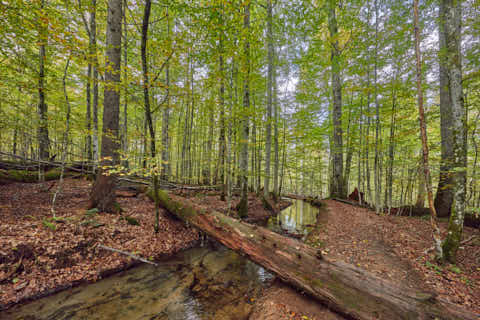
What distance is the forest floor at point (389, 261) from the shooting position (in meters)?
3.20

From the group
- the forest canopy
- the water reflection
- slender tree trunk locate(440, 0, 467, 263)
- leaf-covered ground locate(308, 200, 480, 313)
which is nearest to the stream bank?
leaf-covered ground locate(308, 200, 480, 313)

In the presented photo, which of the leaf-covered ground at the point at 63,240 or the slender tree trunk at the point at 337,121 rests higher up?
the slender tree trunk at the point at 337,121

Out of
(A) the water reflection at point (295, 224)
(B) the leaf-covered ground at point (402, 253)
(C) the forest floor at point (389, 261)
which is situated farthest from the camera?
(A) the water reflection at point (295, 224)

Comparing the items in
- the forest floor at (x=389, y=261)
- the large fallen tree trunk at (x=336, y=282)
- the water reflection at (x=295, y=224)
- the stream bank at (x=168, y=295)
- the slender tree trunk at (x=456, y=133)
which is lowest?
the water reflection at (x=295, y=224)

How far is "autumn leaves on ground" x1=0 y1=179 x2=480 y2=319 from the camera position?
3.46 m

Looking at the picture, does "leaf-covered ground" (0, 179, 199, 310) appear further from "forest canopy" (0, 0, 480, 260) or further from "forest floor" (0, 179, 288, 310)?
"forest canopy" (0, 0, 480, 260)

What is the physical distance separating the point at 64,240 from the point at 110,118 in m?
3.87

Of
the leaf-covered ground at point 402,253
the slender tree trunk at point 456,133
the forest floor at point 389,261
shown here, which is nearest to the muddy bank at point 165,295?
the forest floor at point 389,261

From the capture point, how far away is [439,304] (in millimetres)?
2373

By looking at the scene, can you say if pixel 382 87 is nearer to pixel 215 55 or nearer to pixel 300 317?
pixel 215 55

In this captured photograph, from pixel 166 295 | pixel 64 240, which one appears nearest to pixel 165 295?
pixel 166 295

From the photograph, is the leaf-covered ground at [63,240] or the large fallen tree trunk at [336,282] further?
the leaf-covered ground at [63,240]

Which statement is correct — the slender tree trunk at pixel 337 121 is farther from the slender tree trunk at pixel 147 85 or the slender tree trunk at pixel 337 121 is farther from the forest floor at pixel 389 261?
the slender tree trunk at pixel 147 85

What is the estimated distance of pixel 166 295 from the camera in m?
4.04
